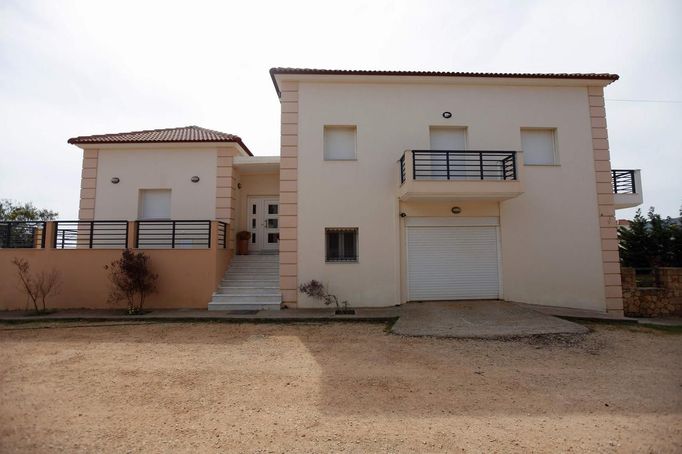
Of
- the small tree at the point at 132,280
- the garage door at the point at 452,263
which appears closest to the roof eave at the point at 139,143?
the small tree at the point at 132,280

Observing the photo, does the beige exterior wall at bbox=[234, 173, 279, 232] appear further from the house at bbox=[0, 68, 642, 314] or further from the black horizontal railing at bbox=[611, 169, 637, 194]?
the black horizontal railing at bbox=[611, 169, 637, 194]

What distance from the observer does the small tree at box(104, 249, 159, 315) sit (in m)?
9.48

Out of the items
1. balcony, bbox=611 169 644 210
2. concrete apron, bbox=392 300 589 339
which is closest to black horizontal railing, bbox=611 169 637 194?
balcony, bbox=611 169 644 210

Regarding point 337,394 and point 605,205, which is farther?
point 605,205

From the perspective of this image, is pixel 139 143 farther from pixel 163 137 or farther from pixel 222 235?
pixel 222 235

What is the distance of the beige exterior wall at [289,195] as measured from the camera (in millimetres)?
10023

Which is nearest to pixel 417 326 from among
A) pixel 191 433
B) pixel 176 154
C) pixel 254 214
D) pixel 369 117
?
pixel 191 433

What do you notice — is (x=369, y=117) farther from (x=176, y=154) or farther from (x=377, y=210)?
(x=176, y=154)

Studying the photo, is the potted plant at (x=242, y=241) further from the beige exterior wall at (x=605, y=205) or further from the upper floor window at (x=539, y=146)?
the beige exterior wall at (x=605, y=205)

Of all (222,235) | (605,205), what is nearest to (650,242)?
(605,205)

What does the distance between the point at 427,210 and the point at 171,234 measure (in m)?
8.36

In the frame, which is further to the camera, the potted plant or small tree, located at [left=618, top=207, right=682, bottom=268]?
small tree, located at [left=618, top=207, right=682, bottom=268]

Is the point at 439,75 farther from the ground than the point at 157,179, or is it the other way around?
the point at 439,75

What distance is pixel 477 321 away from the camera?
8.18 m
